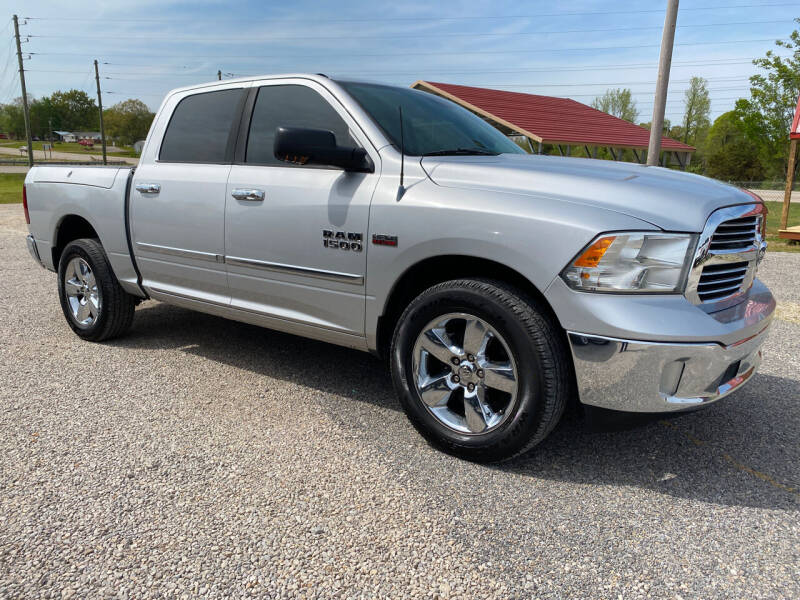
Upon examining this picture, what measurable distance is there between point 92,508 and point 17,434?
1023 mm

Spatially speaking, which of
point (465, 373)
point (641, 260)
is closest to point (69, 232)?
point (465, 373)

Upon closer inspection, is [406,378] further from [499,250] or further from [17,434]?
[17,434]

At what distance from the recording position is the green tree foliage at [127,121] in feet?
238

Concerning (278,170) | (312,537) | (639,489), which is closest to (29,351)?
(278,170)

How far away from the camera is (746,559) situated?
2.33 meters

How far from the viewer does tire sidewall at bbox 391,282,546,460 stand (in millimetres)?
2723

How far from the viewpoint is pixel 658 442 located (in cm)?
329

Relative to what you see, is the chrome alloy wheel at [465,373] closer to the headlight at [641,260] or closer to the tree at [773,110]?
the headlight at [641,260]

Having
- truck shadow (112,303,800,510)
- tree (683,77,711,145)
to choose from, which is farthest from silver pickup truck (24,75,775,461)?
tree (683,77,711,145)

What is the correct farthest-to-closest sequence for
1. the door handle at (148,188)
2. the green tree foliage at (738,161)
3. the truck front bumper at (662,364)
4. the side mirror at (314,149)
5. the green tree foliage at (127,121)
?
the green tree foliage at (127,121), the green tree foliage at (738,161), the door handle at (148,188), the side mirror at (314,149), the truck front bumper at (662,364)

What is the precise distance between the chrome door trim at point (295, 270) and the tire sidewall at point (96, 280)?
145 cm

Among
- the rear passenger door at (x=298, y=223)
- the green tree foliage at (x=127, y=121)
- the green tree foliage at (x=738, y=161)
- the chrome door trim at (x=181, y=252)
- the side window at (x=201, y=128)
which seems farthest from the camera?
the green tree foliage at (x=127, y=121)

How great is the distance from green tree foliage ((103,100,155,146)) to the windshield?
7307 centimetres

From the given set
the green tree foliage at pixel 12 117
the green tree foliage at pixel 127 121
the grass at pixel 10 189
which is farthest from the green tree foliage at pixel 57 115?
the grass at pixel 10 189
